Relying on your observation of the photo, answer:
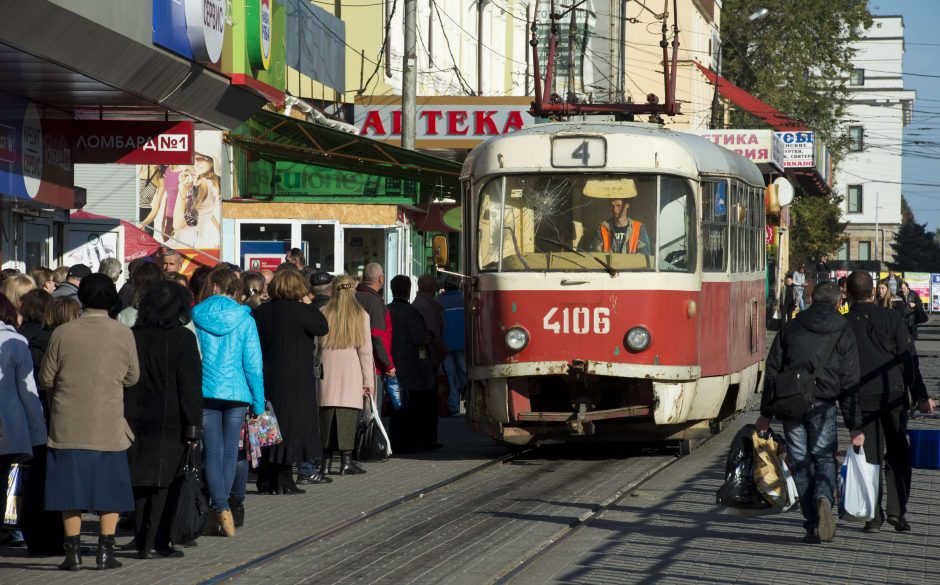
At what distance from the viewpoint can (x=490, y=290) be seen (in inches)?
576

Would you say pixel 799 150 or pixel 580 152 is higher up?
pixel 799 150

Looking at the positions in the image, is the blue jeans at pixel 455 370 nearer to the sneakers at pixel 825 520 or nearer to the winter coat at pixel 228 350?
the winter coat at pixel 228 350

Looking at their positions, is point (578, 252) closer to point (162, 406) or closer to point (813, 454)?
point (813, 454)

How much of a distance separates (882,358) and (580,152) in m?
4.56

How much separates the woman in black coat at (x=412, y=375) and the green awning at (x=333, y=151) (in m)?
7.85

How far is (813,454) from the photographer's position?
33.9 ft

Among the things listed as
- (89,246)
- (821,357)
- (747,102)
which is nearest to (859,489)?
(821,357)

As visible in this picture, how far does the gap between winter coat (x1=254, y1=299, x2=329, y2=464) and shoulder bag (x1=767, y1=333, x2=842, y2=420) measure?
3.75 metres

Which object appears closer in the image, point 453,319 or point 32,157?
point 32,157

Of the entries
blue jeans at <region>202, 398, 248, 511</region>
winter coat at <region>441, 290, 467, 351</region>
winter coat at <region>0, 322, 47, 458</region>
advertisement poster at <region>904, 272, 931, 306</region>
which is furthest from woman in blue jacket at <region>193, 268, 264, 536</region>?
advertisement poster at <region>904, 272, 931, 306</region>

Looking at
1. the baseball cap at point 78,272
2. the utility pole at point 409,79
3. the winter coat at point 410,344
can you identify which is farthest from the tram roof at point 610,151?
the utility pole at point 409,79

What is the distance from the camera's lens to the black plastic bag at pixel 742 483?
10.3 meters

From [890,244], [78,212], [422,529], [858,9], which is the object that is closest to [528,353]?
[422,529]

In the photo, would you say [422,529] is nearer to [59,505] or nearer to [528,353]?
[59,505]
